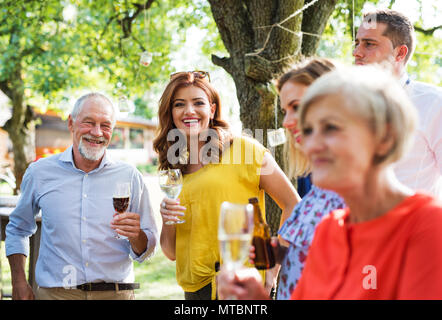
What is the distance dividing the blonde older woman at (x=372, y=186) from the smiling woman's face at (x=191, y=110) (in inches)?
66.2

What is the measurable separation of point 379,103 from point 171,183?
1634 mm

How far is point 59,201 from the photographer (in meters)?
3.00

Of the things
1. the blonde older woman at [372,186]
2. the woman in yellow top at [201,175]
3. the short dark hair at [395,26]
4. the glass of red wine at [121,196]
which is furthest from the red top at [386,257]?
the short dark hair at [395,26]

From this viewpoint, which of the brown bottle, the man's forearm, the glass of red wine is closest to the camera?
the brown bottle

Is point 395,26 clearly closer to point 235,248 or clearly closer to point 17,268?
point 235,248

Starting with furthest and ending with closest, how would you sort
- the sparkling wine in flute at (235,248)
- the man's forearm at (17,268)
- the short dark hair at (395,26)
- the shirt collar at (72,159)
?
the shirt collar at (72,159) → the short dark hair at (395,26) → the man's forearm at (17,268) → the sparkling wine in flute at (235,248)

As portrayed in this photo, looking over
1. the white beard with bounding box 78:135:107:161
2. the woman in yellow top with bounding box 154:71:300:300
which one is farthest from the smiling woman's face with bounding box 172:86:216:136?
the white beard with bounding box 78:135:107:161

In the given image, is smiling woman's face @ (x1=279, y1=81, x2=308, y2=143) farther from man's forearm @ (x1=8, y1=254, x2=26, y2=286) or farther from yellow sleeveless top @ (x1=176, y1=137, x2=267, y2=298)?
man's forearm @ (x1=8, y1=254, x2=26, y2=286)

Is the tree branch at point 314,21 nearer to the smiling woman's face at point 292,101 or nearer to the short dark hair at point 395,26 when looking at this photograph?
the short dark hair at point 395,26

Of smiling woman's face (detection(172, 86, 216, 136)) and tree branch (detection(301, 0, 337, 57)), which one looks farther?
tree branch (detection(301, 0, 337, 57))

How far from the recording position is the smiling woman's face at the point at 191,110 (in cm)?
298

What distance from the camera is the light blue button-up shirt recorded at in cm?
294

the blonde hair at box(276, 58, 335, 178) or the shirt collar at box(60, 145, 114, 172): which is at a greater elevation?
the blonde hair at box(276, 58, 335, 178)
